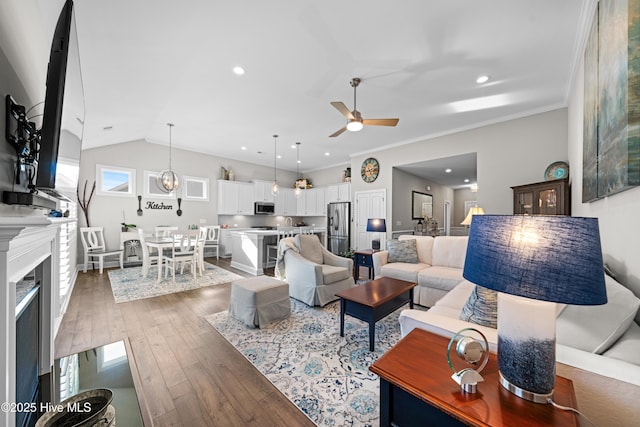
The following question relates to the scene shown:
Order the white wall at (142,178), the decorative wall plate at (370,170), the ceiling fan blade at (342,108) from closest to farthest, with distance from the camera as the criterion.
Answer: the ceiling fan blade at (342,108), the white wall at (142,178), the decorative wall plate at (370,170)

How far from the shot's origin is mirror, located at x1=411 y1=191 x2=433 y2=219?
22.7 feet

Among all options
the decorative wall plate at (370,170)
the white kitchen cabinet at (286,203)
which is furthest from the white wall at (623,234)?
the white kitchen cabinet at (286,203)

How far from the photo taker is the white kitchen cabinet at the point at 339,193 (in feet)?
23.9

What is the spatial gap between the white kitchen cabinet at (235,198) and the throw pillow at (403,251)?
5.08 m

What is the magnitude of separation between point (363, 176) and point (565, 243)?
5957mm

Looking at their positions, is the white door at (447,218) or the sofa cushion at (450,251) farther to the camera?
the white door at (447,218)

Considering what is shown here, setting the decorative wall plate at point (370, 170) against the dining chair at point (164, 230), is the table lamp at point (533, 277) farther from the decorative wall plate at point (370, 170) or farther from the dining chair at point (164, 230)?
the dining chair at point (164, 230)

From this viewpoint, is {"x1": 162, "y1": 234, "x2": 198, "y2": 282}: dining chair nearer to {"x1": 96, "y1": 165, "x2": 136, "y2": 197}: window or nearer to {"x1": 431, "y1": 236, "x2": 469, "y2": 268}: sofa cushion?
{"x1": 96, "y1": 165, "x2": 136, "y2": 197}: window

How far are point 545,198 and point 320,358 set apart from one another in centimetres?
360

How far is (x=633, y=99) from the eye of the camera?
1.14 m

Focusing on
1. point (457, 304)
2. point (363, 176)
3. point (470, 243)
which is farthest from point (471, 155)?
point (470, 243)

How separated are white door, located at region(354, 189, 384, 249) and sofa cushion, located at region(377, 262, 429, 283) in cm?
227

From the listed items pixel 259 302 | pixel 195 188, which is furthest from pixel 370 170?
pixel 195 188

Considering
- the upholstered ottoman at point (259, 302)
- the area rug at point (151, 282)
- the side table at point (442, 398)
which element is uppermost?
the side table at point (442, 398)
